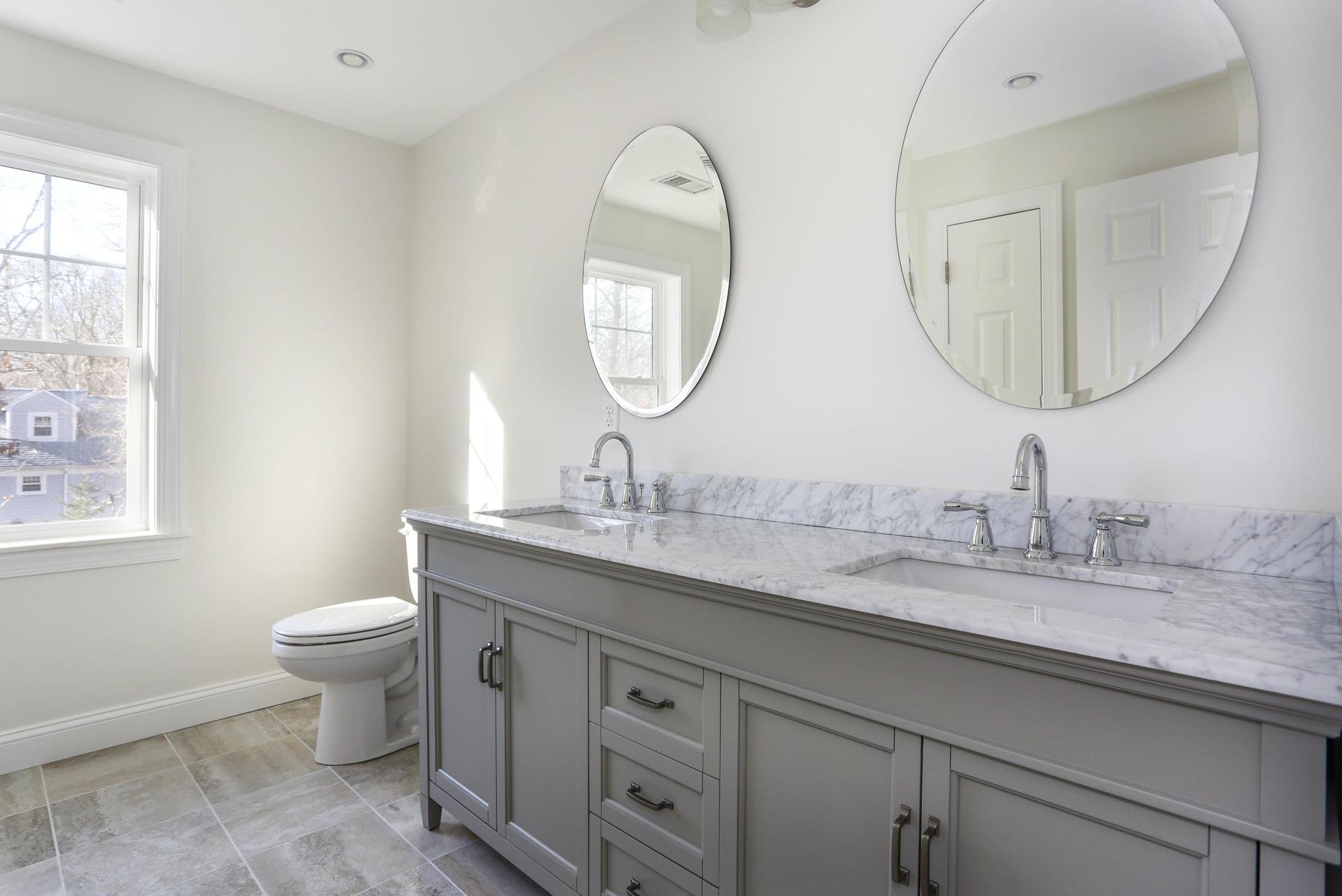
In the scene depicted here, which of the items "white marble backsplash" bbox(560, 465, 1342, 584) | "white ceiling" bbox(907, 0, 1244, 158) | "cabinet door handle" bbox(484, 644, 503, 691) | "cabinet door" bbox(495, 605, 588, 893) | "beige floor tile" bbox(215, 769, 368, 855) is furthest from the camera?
"beige floor tile" bbox(215, 769, 368, 855)

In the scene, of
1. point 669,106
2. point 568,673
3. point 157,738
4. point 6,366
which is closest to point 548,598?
point 568,673

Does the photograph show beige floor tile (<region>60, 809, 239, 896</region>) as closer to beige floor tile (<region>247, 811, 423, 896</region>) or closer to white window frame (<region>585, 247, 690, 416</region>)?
beige floor tile (<region>247, 811, 423, 896</region>)

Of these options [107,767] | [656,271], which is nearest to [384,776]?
[107,767]

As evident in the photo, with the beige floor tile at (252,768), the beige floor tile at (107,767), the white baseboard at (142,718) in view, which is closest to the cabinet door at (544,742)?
the beige floor tile at (252,768)

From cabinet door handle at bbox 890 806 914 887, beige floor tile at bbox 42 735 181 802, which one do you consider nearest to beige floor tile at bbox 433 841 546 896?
cabinet door handle at bbox 890 806 914 887

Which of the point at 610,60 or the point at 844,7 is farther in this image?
the point at 610,60

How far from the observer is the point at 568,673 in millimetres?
1567

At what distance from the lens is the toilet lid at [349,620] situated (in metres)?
2.34

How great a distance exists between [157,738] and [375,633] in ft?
3.62

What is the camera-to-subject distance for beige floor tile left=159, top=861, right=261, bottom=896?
1764 millimetres

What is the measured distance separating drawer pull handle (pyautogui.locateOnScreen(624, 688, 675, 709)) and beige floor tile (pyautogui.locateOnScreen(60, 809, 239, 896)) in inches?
53.0

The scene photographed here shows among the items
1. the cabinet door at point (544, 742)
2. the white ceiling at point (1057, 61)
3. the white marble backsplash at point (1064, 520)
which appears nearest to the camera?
the white marble backsplash at point (1064, 520)

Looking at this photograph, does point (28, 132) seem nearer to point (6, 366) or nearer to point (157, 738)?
point (6, 366)

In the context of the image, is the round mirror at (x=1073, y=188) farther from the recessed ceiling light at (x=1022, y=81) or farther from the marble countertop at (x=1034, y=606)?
the marble countertop at (x=1034, y=606)
